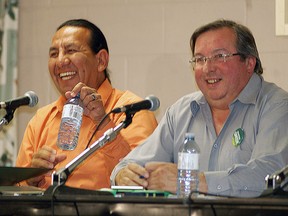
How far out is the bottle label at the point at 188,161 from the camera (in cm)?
259

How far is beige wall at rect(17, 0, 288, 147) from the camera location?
3742 millimetres

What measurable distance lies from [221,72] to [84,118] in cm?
76

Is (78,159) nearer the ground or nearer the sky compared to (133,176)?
nearer the sky

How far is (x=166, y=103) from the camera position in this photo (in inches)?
155

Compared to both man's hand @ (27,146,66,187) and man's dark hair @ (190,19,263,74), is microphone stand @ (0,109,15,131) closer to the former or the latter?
man's hand @ (27,146,66,187)

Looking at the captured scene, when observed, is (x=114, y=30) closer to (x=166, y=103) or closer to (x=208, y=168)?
(x=166, y=103)

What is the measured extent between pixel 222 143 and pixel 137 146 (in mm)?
409

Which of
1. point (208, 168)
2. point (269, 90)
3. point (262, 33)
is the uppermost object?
point (262, 33)

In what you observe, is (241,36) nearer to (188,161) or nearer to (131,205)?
(188,161)

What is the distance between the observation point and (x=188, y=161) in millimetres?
2611

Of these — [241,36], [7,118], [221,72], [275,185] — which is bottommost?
[275,185]

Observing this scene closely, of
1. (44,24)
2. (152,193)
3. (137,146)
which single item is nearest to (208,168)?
(137,146)

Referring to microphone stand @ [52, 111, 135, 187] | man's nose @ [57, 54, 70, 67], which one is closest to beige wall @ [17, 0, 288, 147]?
man's nose @ [57, 54, 70, 67]

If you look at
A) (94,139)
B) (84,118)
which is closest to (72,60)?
(84,118)
